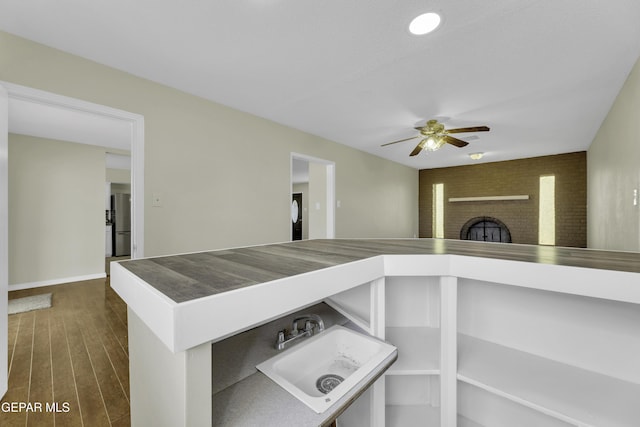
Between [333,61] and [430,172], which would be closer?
[333,61]

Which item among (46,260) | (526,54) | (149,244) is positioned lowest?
(46,260)

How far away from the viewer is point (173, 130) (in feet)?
8.01

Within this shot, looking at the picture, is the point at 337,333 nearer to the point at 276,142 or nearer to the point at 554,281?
the point at 554,281


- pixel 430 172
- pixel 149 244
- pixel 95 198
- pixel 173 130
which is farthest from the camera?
pixel 430 172

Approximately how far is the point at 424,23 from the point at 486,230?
18.6 ft

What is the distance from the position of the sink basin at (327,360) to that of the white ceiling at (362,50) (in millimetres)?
1688

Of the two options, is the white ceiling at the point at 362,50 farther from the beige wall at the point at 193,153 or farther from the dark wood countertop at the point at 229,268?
the dark wood countertop at the point at 229,268

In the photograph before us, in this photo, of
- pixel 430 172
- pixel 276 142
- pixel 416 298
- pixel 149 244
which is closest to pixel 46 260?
pixel 149 244

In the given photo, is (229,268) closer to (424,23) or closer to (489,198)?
(424,23)

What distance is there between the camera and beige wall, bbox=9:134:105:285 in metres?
3.76

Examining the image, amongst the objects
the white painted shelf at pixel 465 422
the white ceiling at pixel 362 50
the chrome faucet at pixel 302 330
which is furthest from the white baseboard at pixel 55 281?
the white painted shelf at pixel 465 422

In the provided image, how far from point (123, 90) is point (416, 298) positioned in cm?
263

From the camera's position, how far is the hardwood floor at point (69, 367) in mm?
1525

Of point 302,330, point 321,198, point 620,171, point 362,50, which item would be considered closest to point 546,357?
point 302,330
